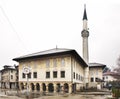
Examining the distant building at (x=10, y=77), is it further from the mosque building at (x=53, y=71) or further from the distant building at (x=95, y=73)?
the mosque building at (x=53, y=71)

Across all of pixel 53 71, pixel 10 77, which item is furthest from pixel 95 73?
pixel 10 77

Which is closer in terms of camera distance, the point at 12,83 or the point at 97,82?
the point at 97,82

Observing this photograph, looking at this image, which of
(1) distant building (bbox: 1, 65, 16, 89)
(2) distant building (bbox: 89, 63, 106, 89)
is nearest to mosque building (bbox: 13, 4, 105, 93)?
(2) distant building (bbox: 89, 63, 106, 89)

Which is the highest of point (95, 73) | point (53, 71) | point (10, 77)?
point (53, 71)

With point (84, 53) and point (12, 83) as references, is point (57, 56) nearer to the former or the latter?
point (84, 53)

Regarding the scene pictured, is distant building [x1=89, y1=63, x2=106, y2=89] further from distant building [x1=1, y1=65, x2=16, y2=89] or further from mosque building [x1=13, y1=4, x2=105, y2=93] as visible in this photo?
distant building [x1=1, y1=65, x2=16, y2=89]

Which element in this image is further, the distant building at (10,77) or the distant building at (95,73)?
the distant building at (10,77)

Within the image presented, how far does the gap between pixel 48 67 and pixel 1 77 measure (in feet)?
185

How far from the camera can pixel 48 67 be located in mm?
46406

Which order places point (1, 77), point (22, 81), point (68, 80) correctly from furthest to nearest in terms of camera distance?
point (1, 77) < point (22, 81) < point (68, 80)

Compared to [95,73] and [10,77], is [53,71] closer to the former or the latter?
[95,73]

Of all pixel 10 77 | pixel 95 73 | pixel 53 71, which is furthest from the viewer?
pixel 10 77

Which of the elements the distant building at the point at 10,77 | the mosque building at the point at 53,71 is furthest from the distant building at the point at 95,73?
the distant building at the point at 10,77

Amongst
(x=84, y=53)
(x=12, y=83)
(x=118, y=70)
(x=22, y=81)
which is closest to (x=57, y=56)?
(x=22, y=81)
